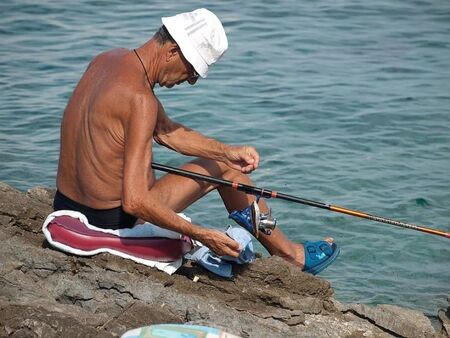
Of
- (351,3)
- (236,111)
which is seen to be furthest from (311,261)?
(351,3)

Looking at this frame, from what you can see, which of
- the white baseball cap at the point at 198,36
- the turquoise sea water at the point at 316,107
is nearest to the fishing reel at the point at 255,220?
the white baseball cap at the point at 198,36

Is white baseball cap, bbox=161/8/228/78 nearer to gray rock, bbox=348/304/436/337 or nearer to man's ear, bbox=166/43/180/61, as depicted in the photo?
man's ear, bbox=166/43/180/61

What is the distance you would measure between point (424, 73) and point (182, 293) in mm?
8611

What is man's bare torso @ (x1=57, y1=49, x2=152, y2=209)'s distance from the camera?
5.54 meters

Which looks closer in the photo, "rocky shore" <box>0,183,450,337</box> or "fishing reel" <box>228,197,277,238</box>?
"rocky shore" <box>0,183,450,337</box>

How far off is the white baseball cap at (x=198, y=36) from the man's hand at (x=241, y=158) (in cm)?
69

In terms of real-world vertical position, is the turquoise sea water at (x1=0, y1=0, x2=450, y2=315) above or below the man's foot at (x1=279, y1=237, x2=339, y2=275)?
below

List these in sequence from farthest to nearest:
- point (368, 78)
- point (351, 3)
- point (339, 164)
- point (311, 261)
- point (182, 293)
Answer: point (351, 3) → point (368, 78) → point (339, 164) → point (311, 261) → point (182, 293)

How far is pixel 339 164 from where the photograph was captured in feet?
34.3

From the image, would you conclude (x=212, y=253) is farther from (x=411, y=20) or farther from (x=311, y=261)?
(x=411, y=20)

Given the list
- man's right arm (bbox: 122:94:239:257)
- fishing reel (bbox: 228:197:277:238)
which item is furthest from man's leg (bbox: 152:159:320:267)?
man's right arm (bbox: 122:94:239:257)

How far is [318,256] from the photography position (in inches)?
257

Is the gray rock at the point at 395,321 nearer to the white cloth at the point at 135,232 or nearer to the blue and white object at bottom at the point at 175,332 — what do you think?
the white cloth at the point at 135,232

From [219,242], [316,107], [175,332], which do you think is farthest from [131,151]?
[316,107]
